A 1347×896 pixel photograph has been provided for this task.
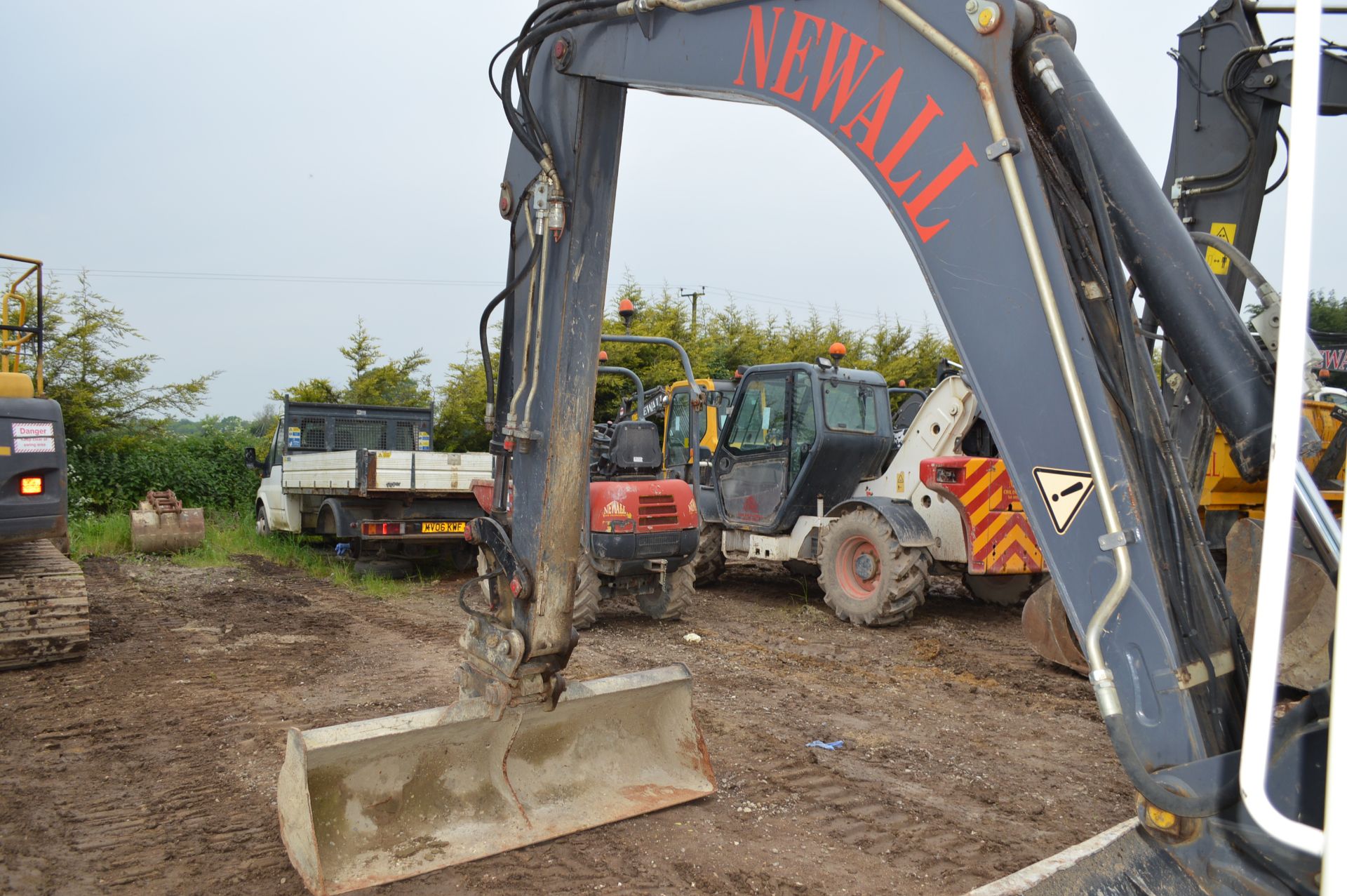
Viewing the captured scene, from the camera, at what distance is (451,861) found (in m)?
3.21

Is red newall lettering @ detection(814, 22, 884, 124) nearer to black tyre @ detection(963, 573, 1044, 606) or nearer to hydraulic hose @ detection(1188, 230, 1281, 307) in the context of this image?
hydraulic hose @ detection(1188, 230, 1281, 307)

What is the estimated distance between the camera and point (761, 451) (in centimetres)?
905

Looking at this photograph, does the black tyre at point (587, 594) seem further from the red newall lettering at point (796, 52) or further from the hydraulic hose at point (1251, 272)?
the hydraulic hose at point (1251, 272)

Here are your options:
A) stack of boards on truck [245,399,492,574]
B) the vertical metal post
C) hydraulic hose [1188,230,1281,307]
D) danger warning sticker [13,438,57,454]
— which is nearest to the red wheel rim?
stack of boards on truck [245,399,492,574]

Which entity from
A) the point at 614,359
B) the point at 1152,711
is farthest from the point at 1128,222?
the point at 614,359

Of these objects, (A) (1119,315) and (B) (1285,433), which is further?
(A) (1119,315)

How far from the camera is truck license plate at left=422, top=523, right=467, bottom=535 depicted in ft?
32.7

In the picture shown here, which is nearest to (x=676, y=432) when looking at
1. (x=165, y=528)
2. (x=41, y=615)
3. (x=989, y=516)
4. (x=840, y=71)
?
(x=989, y=516)

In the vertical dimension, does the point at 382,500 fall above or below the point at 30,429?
below

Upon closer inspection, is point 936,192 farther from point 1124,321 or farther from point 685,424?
point 685,424

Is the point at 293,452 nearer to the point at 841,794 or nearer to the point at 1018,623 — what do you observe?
the point at 1018,623

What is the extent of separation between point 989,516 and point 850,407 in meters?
1.95

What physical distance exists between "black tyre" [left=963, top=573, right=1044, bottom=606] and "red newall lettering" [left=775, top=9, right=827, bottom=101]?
6675 mm

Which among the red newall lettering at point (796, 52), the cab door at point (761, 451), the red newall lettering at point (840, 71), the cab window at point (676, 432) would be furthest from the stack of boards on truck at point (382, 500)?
the red newall lettering at point (840, 71)
